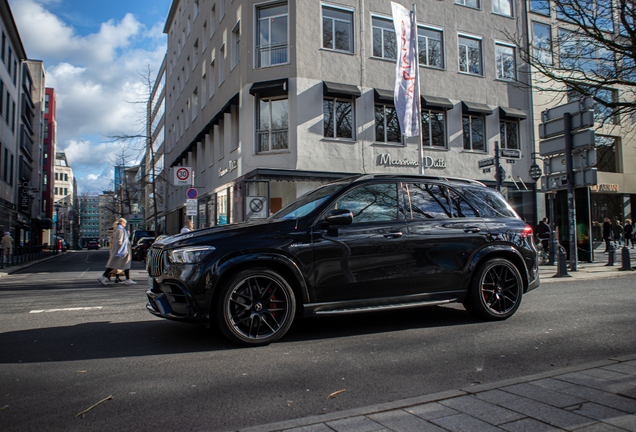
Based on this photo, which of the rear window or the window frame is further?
the window frame

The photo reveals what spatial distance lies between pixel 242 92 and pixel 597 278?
14760 millimetres

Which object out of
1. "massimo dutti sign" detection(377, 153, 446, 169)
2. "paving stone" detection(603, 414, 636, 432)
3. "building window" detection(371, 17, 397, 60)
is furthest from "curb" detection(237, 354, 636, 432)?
"building window" detection(371, 17, 397, 60)

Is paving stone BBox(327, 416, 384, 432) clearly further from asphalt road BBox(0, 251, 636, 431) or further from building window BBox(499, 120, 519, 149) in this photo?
building window BBox(499, 120, 519, 149)

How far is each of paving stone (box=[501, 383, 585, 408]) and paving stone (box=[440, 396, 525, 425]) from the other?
0.31 metres

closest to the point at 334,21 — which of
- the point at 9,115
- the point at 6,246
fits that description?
the point at 6,246

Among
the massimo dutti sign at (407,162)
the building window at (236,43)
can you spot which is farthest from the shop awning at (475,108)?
the building window at (236,43)

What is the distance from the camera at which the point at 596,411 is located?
2.77 meters

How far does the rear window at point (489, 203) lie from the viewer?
20.4ft

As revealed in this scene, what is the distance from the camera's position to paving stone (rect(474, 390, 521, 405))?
3.00 m

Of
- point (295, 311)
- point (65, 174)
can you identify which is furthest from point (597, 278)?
point (65, 174)

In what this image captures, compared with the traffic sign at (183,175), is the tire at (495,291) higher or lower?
lower

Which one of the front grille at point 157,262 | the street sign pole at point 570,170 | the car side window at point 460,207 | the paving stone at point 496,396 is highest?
the street sign pole at point 570,170

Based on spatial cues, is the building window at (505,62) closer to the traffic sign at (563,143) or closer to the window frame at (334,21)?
the window frame at (334,21)

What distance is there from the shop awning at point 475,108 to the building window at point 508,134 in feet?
5.17
